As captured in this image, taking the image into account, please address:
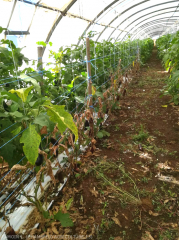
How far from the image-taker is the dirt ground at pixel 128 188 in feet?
5.78

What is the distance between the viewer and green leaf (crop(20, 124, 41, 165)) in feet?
3.84

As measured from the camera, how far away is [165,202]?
2010 millimetres

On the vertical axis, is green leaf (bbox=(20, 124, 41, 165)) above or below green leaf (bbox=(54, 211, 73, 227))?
above

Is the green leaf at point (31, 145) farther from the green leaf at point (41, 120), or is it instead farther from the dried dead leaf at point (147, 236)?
the dried dead leaf at point (147, 236)

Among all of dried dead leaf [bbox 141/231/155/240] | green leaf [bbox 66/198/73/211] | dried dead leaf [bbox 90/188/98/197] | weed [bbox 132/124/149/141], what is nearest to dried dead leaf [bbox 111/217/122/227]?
dried dead leaf [bbox 141/231/155/240]

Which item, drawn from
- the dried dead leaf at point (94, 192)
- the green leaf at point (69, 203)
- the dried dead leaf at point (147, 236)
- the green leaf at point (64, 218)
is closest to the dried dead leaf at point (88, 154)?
the dried dead leaf at point (94, 192)

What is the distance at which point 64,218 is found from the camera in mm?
1785

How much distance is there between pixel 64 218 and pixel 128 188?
0.85m

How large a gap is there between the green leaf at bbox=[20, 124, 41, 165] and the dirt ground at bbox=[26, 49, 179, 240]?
0.95m

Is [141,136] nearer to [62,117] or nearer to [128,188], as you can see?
[128,188]

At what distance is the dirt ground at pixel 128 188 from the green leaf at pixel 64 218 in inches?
2.3

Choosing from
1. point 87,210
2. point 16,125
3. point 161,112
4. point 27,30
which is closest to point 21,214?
point 87,210

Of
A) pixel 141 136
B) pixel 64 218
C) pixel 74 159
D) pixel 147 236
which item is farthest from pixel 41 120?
pixel 141 136

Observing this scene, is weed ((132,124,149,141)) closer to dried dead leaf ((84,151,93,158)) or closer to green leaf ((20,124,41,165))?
dried dead leaf ((84,151,93,158))
